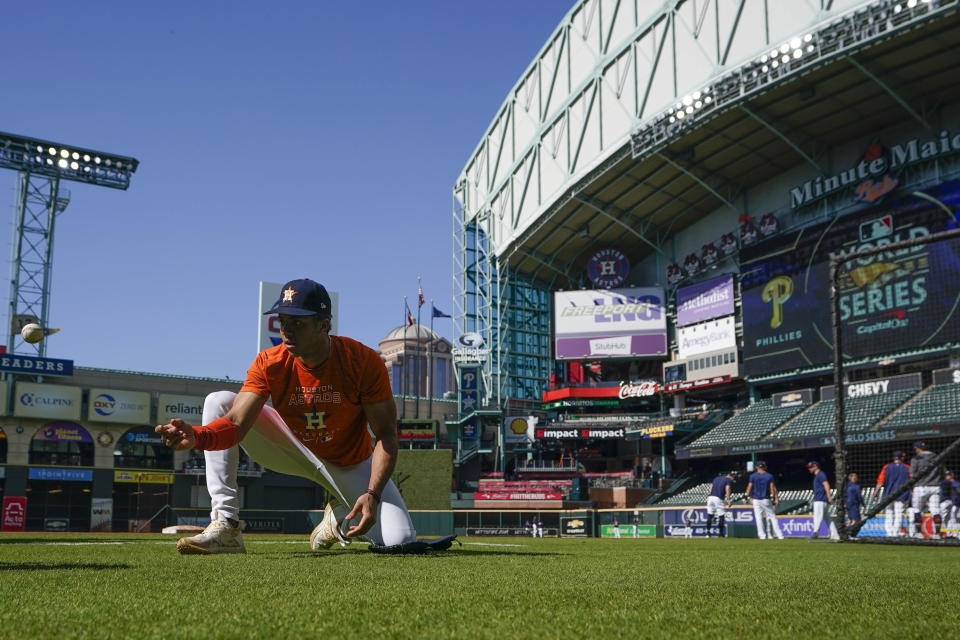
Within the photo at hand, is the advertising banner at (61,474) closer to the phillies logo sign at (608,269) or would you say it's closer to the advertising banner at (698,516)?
the phillies logo sign at (608,269)

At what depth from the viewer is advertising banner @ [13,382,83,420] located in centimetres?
4447

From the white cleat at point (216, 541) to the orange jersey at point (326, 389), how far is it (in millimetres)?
723

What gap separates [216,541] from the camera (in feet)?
17.8

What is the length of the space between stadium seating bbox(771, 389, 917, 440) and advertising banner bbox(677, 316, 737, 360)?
7.40 m

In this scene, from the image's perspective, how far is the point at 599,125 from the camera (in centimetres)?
4653

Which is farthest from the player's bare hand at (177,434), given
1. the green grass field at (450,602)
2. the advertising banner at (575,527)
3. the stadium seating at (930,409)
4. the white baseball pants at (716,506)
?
the stadium seating at (930,409)

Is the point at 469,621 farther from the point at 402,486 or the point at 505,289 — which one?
the point at 505,289

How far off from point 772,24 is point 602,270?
67.8 feet

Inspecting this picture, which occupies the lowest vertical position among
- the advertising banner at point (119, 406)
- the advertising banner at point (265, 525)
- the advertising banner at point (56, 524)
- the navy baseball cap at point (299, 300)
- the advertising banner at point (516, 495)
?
the advertising banner at point (56, 524)

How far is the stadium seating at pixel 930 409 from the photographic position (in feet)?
96.8

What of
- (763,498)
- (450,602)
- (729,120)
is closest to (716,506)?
(763,498)

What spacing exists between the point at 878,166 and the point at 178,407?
3872cm

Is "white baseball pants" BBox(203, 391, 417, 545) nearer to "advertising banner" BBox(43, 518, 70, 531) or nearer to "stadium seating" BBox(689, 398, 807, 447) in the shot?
"stadium seating" BBox(689, 398, 807, 447)

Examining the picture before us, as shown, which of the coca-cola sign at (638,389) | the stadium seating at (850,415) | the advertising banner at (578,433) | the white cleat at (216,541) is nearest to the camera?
the white cleat at (216,541)
